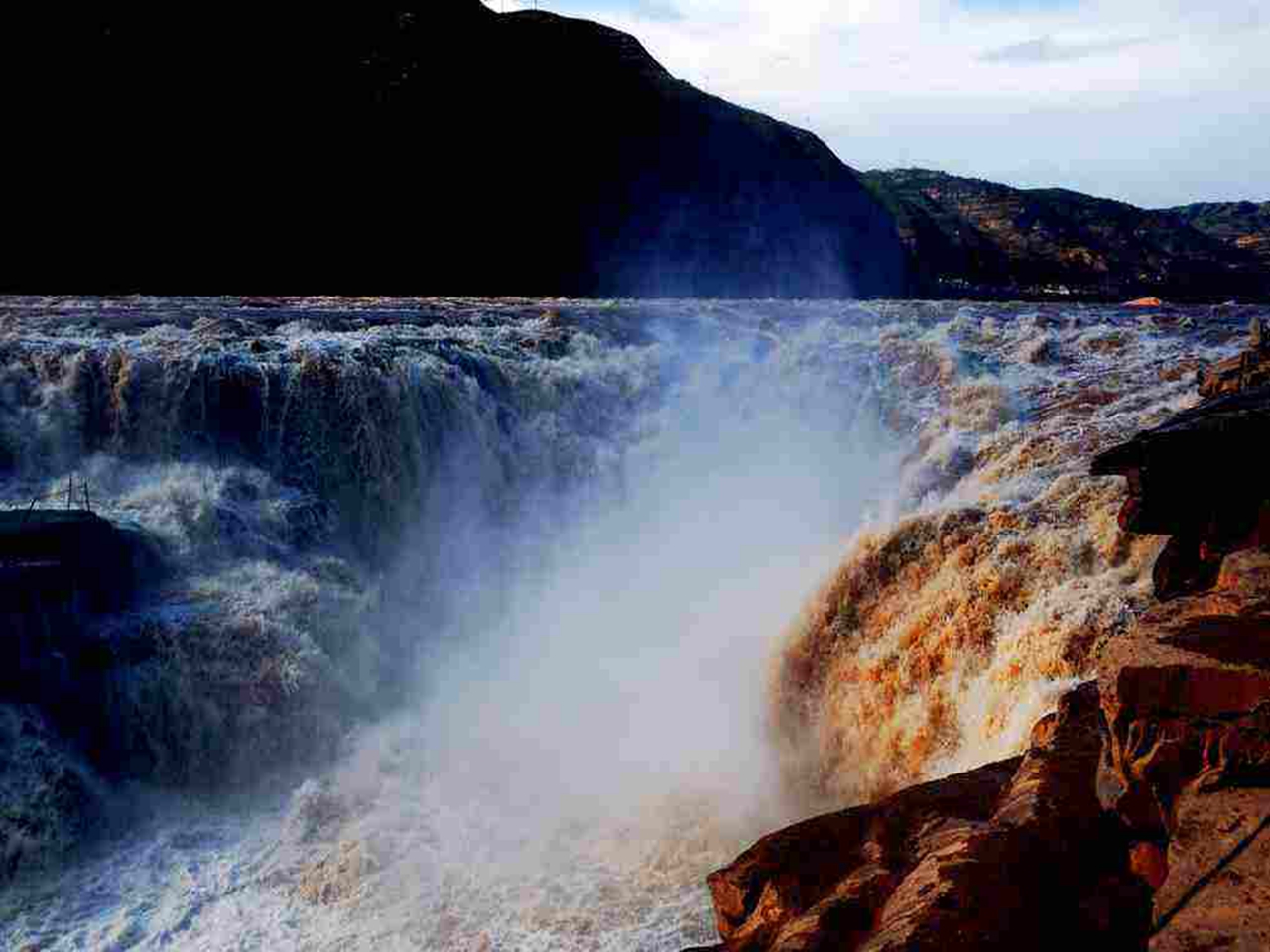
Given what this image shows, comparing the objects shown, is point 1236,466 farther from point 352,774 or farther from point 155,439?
point 155,439

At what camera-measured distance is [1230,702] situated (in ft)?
15.1

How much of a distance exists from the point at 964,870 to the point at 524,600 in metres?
11.7

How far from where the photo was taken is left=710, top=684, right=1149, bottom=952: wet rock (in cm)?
473

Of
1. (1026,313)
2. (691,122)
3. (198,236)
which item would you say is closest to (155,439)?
(1026,313)

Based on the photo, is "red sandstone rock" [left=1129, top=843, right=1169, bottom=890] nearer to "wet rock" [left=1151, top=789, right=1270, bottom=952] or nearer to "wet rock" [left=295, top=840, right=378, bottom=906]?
"wet rock" [left=1151, top=789, right=1270, bottom=952]

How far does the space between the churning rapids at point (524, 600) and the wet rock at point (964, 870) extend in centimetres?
235

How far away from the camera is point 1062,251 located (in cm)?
8719

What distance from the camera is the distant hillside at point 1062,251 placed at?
78.4 meters

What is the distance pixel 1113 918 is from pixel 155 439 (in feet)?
48.1

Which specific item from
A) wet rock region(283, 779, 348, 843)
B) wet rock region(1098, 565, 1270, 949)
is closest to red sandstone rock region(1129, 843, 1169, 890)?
wet rock region(1098, 565, 1270, 949)

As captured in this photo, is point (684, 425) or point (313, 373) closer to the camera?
point (313, 373)

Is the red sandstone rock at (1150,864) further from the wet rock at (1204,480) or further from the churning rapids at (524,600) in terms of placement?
the churning rapids at (524,600)

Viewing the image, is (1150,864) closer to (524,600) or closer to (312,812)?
A: (312,812)

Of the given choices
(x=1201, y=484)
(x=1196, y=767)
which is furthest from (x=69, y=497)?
(x=1196, y=767)
